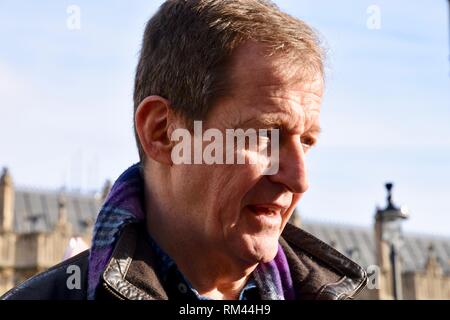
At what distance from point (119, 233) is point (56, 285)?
0.68 ft

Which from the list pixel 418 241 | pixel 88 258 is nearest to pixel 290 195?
pixel 88 258

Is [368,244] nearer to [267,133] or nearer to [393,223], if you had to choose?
[393,223]

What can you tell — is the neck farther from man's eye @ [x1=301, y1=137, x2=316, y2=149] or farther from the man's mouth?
man's eye @ [x1=301, y1=137, x2=316, y2=149]

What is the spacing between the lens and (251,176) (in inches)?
99.7

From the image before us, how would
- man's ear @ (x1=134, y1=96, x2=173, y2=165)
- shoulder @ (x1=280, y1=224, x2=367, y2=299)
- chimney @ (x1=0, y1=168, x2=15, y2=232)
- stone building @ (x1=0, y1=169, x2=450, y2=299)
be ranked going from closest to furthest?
man's ear @ (x1=134, y1=96, x2=173, y2=165), shoulder @ (x1=280, y1=224, x2=367, y2=299), stone building @ (x1=0, y1=169, x2=450, y2=299), chimney @ (x1=0, y1=168, x2=15, y2=232)

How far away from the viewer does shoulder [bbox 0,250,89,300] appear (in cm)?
260

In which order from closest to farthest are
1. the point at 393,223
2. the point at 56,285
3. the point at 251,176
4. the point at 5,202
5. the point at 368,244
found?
the point at 251,176 → the point at 56,285 → the point at 393,223 → the point at 5,202 → the point at 368,244

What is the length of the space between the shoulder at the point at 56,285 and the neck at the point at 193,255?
0.22m

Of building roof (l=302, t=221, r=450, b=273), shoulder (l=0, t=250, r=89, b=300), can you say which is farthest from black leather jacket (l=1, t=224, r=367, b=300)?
building roof (l=302, t=221, r=450, b=273)

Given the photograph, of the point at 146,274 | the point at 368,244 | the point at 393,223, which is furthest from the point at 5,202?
the point at 146,274

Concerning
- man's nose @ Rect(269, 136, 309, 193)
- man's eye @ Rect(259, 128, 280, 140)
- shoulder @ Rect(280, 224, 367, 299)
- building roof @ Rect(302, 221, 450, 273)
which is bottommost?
building roof @ Rect(302, 221, 450, 273)

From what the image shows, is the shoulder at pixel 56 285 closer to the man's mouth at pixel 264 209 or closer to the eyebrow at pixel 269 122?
the man's mouth at pixel 264 209

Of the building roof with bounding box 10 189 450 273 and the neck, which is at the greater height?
the neck
